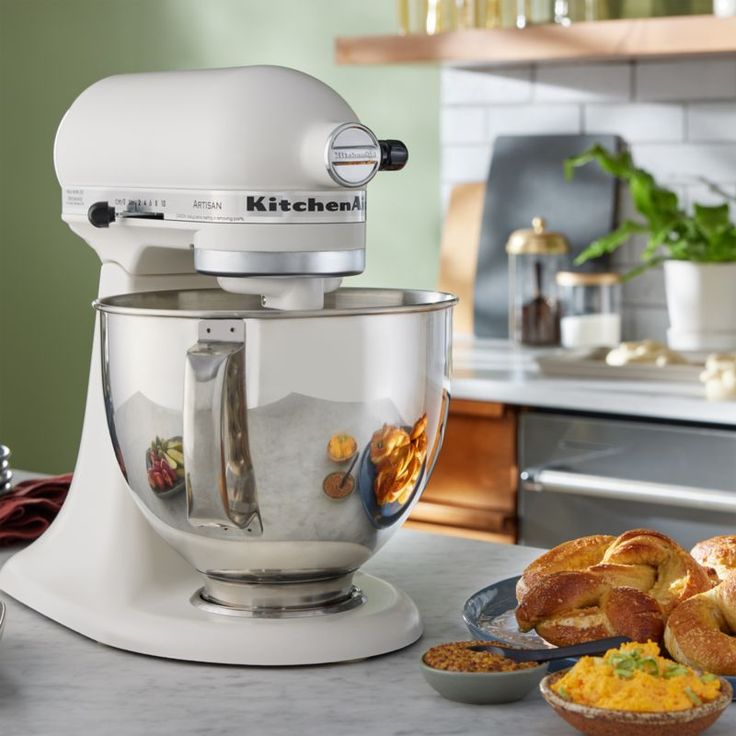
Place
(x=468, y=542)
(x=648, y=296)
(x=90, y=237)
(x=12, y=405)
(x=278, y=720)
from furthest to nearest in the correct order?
(x=12, y=405), (x=648, y=296), (x=468, y=542), (x=90, y=237), (x=278, y=720)

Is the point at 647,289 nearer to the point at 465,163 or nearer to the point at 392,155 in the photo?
the point at 465,163

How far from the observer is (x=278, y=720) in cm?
89

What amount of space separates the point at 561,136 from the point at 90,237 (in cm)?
204

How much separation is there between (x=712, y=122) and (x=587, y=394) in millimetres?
805

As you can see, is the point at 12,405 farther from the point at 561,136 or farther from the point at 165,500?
the point at 165,500

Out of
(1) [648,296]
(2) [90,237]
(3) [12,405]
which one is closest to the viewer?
(2) [90,237]

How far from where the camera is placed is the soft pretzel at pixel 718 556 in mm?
1021

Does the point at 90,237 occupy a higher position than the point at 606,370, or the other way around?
the point at 90,237

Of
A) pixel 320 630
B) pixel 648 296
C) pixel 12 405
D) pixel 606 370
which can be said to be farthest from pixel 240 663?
pixel 12 405

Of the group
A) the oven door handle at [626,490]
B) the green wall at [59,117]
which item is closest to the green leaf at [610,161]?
the green wall at [59,117]

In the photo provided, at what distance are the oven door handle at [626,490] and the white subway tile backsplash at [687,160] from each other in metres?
0.85

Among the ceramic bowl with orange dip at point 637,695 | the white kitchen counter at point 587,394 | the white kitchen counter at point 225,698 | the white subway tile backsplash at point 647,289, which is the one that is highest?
the white subway tile backsplash at point 647,289

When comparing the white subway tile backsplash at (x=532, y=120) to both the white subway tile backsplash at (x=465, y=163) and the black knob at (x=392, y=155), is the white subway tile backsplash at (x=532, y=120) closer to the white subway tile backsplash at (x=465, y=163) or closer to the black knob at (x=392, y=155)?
the white subway tile backsplash at (x=465, y=163)

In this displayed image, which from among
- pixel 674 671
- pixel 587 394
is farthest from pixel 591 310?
pixel 674 671
